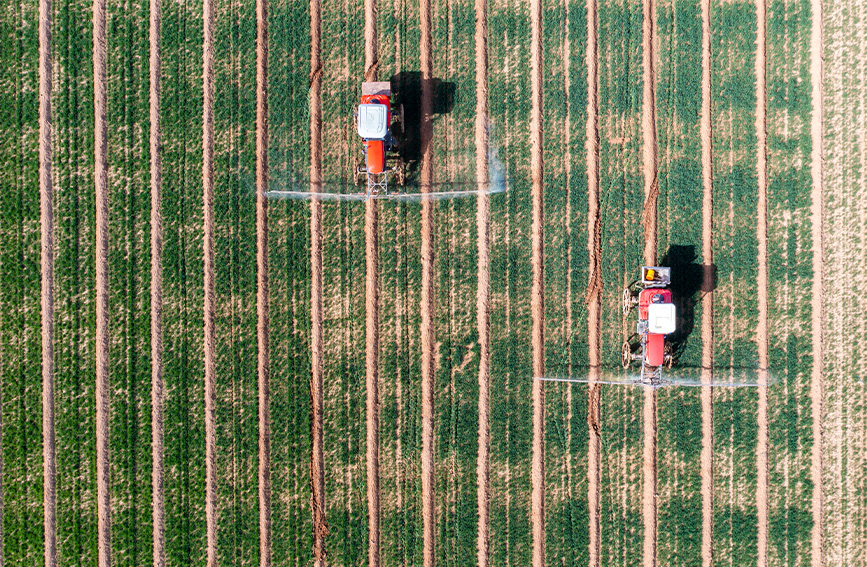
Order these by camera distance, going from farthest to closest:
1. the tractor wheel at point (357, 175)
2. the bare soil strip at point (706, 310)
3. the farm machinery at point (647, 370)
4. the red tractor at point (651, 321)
A: the tractor wheel at point (357, 175) → the bare soil strip at point (706, 310) → the farm machinery at point (647, 370) → the red tractor at point (651, 321)

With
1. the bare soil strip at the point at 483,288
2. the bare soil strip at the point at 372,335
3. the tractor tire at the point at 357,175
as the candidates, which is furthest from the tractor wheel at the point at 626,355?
the tractor tire at the point at 357,175

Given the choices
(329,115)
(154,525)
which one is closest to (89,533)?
(154,525)

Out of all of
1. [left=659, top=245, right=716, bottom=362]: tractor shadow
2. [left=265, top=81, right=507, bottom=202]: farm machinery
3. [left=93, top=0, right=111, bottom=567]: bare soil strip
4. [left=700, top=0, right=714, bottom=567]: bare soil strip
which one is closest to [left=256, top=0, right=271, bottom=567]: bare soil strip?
[left=265, top=81, right=507, bottom=202]: farm machinery

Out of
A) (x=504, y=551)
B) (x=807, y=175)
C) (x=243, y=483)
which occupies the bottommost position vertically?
(x=504, y=551)

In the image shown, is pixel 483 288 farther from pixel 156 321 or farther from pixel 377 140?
pixel 156 321

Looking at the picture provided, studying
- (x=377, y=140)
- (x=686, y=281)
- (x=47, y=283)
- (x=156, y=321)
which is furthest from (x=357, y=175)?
(x=686, y=281)

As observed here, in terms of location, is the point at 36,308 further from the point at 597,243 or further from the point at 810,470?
the point at 810,470

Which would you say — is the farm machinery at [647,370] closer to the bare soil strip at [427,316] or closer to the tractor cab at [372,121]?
the bare soil strip at [427,316]
